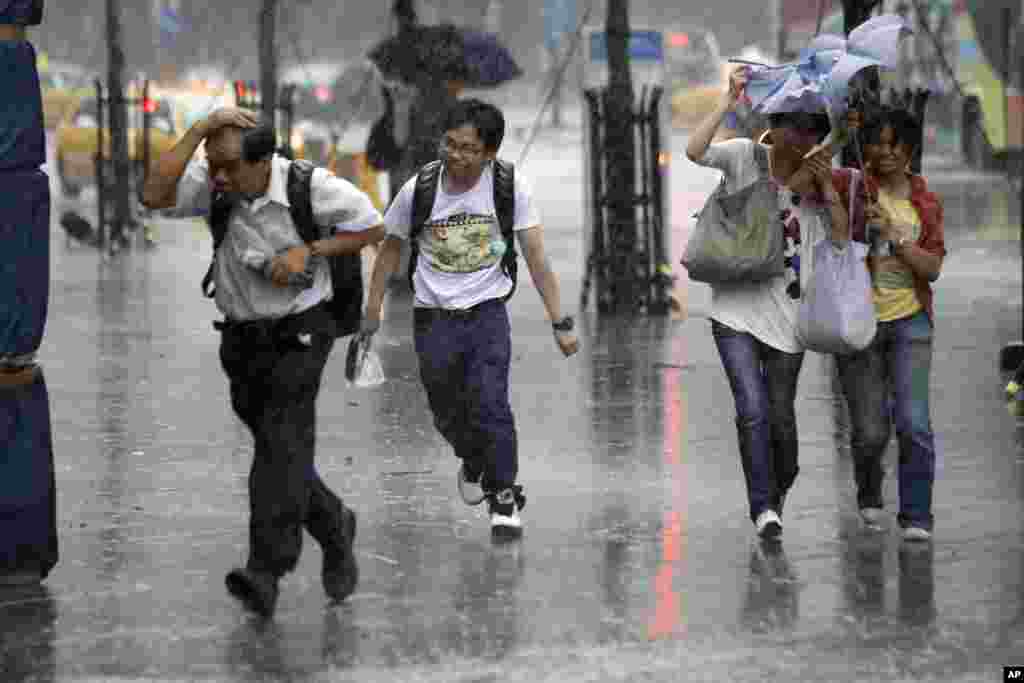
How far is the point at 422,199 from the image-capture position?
917 centimetres

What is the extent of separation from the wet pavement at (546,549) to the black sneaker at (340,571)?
0.21 ft

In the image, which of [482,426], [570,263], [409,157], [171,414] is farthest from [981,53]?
[482,426]

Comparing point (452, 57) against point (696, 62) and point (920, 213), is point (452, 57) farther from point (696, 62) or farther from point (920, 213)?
point (696, 62)

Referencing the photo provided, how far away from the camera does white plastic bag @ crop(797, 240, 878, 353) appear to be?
876 cm

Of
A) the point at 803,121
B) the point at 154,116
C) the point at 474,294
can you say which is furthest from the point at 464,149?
the point at 154,116

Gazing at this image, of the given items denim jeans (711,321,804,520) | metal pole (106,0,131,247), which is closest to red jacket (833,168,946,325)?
denim jeans (711,321,804,520)

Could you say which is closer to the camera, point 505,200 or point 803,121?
point 803,121

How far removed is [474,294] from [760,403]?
1107mm

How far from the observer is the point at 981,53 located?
36750mm

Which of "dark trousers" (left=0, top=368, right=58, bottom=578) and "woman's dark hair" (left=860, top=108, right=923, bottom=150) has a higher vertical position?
"woman's dark hair" (left=860, top=108, right=923, bottom=150)

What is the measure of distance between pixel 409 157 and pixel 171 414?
794 centimetres

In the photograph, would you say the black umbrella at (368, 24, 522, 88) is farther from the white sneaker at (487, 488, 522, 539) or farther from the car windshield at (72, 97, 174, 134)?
the car windshield at (72, 97, 174, 134)

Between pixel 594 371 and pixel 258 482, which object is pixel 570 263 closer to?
pixel 594 371

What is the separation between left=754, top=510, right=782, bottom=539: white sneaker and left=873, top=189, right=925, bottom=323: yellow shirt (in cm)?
81
